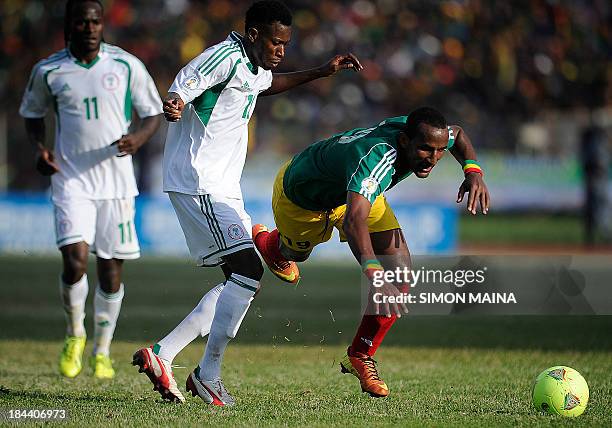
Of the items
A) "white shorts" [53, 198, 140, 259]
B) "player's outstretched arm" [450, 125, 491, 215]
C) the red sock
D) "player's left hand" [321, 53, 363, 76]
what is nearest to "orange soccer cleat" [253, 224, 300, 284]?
"white shorts" [53, 198, 140, 259]

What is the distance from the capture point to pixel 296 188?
7.45 meters

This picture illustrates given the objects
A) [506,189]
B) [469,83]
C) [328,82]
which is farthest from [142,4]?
[506,189]

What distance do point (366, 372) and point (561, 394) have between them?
135 cm

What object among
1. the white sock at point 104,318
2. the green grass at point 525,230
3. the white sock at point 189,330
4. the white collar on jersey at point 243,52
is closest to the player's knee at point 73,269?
the white sock at point 104,318

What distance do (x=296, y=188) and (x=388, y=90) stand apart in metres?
22.7

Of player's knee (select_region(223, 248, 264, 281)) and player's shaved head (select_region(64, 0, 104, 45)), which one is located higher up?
player's shaved head (select_region(64, 0, 104, 45))

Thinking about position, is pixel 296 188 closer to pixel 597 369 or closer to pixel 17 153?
pixel 597 369

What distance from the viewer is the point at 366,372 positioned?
720cm

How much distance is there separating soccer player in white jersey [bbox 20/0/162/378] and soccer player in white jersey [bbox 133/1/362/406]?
1.40 meters

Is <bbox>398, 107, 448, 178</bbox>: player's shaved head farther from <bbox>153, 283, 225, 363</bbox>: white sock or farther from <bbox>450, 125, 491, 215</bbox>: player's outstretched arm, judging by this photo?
<bbox>153, 283, 225, 363</bbox>: white sock

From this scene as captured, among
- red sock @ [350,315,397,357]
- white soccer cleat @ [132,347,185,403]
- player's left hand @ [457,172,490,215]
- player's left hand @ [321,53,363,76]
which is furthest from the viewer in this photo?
player's left hand @ [321,53,363,76]

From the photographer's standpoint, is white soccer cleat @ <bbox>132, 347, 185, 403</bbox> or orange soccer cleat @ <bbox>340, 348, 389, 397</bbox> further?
orange soccer cleat @ <bbox>340, 348, 389, 397</bbox>

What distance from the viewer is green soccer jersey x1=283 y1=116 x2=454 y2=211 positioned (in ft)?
20.7

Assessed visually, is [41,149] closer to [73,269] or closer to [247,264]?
[73,269]
